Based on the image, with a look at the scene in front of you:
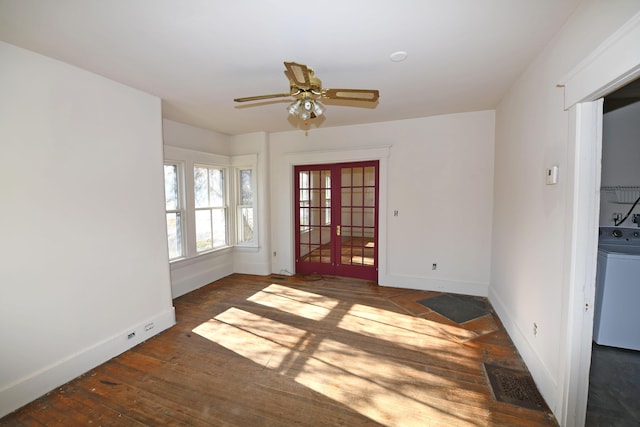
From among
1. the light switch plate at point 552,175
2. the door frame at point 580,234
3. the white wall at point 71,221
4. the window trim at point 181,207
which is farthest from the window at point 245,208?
the door frame at point 580,234

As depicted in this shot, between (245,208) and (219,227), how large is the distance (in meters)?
0.60

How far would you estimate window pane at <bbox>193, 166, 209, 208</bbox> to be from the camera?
15.0 feet

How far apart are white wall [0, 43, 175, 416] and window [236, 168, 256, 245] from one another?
2.14m

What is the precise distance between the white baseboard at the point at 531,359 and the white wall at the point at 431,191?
92 cm

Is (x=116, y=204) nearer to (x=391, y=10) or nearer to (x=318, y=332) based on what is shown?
(x=318, y=332)

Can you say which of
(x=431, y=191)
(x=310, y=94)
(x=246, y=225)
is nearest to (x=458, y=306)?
(x=431, y=191)

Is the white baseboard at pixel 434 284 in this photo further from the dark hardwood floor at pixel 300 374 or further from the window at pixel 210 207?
the window at pixel 210 207

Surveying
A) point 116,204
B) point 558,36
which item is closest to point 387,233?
point 558,36

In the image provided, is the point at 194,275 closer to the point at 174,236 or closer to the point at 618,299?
the point at 174,236

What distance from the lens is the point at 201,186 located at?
470 centimetres

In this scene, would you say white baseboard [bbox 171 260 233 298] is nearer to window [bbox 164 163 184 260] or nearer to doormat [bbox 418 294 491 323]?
window [bbox 164 163 184 260]

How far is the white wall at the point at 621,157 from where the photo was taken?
302cm

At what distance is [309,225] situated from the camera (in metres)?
5.25

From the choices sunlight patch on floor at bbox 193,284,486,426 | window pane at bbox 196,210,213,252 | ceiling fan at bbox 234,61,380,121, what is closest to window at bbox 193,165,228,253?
window pane at bbox 196,210,213,252
